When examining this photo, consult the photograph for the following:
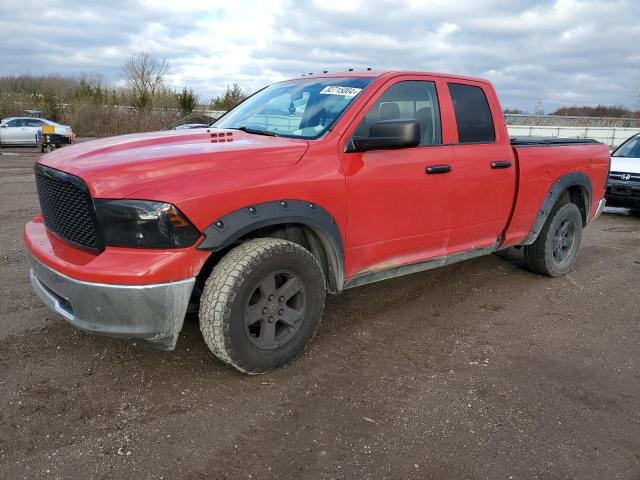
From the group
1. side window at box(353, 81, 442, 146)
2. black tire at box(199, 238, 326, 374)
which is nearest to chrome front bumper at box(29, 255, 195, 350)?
black tire at box(199, 238, 326, 374)

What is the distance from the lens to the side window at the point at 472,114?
4.21 metres

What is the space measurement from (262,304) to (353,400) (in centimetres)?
77

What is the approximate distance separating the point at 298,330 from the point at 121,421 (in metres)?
1.13

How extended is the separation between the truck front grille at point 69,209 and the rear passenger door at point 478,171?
2.59 meters

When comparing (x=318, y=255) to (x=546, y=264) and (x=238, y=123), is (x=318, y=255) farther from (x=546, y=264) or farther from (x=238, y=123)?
(x=546, y=264)

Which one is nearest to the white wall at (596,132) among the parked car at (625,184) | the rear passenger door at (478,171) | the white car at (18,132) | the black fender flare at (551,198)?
the parked car at (625,184)

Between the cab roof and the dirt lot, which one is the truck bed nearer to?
the cab roof

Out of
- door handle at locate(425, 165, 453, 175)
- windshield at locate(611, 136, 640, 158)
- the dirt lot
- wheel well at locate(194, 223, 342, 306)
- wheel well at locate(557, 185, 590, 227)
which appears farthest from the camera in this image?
windshield at locate(611, 136, 640, 158)

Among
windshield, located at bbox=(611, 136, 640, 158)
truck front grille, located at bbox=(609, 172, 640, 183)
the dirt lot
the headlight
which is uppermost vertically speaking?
windshield, located at bbox=(611, 136, 640, 158)

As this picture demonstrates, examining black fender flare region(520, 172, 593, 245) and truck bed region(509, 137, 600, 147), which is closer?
truck bed region(509, 137, 600, 147)

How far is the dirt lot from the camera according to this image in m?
2.47

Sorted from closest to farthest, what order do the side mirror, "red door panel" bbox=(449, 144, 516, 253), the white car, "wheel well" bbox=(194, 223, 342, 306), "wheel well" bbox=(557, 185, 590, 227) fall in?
"wheel well" bbox=(194, 223, 342, 306), the side mirror, "red door panel" bbox=(449, 144, 516, 253), "wheel well" bbox=(557, 185, 590, 227), the white car

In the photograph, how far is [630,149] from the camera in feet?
34.2

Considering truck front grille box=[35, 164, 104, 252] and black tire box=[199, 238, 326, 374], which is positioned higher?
truck front grille box=[35, 164, 104, 252]
